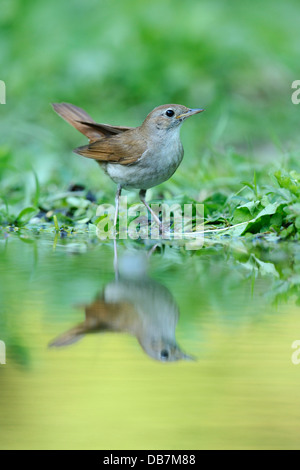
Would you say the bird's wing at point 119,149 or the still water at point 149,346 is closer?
the still water at point 149,346

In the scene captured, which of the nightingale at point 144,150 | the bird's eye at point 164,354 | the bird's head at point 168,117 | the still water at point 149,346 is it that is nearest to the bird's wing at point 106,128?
the nightingale at point 144,150

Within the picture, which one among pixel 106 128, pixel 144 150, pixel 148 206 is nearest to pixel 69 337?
pixel 144 150

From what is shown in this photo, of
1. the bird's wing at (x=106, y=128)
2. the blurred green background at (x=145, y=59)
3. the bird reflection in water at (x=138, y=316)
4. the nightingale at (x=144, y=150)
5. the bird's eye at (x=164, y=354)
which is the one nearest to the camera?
the bird's eye at (x=164, y=354)

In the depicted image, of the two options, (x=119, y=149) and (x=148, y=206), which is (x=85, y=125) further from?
(x=148, y=206)

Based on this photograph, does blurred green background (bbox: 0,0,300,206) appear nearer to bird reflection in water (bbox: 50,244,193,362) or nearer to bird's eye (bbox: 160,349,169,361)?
bird reflection in water (bbox: 50,244,193,362)

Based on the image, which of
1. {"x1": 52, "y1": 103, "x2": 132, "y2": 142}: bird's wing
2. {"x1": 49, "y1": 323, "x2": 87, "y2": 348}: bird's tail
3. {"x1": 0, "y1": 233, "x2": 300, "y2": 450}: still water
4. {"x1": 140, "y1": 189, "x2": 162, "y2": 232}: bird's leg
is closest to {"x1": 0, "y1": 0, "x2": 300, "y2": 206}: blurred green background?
{"x1": 52, "y1": 103, "x2": 132, "y2": 142}: bird's wing

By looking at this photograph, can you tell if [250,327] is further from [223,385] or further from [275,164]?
[275,164]

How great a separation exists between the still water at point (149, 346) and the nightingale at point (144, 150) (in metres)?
1.27

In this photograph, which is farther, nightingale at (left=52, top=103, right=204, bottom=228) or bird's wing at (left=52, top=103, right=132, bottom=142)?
bird's wing at (left=52, top=103, right=132, bottom=142)

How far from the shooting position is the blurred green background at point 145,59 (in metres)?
11.8

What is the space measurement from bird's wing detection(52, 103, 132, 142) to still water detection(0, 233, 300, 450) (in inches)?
75.3

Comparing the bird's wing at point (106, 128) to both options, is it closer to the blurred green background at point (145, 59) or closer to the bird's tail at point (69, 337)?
the bird's tail at point (69, 337)

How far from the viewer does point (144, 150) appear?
6.34 meters

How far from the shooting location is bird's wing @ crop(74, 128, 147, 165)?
638 centimetres
